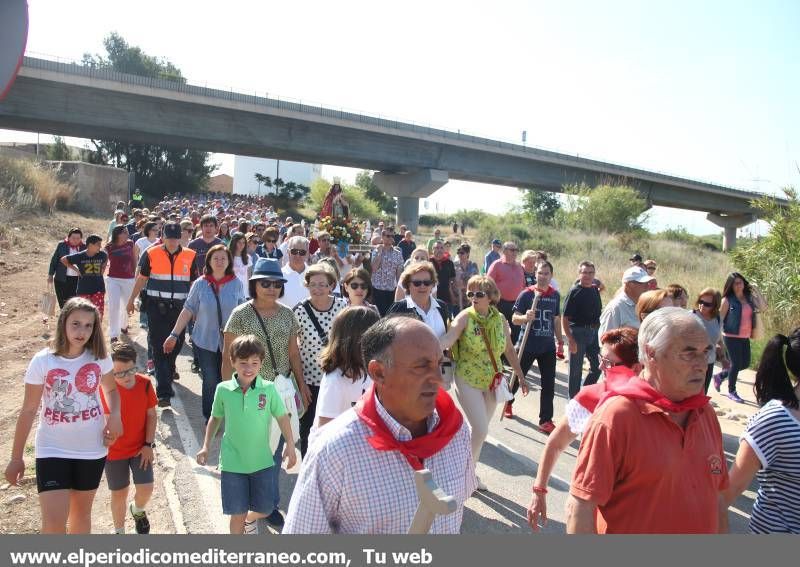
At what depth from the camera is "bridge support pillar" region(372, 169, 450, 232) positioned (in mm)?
42031

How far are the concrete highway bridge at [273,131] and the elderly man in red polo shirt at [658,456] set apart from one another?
31.4 metres

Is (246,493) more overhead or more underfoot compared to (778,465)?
more underfoot

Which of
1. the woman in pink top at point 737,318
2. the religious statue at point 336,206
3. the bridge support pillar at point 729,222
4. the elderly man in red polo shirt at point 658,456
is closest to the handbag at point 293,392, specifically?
the elderly man in red polo shirt at point 658,456

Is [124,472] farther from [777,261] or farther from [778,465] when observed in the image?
[777,261]

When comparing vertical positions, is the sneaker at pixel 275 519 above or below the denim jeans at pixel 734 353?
below

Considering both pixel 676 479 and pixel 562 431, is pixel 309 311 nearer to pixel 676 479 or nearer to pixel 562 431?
pixel 562 431

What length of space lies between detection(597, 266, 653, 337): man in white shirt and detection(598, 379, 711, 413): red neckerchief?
406 cm

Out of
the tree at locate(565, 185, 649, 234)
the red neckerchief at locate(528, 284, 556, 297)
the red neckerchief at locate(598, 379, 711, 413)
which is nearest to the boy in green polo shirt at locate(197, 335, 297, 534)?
the red neckerchief at locate(598, 379, 711, 413)

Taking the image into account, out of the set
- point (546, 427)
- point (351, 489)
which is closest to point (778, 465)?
point (351, 489)

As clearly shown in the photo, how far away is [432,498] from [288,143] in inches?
1431

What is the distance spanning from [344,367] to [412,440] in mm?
2041

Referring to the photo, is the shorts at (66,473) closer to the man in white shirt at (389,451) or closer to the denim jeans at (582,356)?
the man in white shirt at (389,451)

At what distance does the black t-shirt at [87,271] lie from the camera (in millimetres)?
9594

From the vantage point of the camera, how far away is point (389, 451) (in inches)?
89.7
